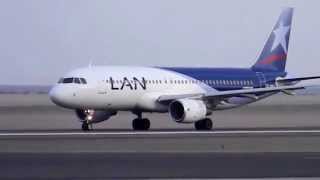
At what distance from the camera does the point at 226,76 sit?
155ft

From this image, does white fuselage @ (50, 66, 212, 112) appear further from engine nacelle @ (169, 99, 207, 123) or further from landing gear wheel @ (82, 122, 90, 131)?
engine nacelle @ (169, 99, 207, 123)

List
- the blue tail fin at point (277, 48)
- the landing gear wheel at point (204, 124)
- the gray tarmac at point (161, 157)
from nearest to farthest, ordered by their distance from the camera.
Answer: the gray tarmac at point (161, 157) → the landing gear wheel at point (204, 124) → the blue tail fin at point (277, 48)

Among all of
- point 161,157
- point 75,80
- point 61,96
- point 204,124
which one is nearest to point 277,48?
point 204,124

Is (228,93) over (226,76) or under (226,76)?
under

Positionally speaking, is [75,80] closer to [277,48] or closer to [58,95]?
[58,95]

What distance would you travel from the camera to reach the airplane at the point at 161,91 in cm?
4212

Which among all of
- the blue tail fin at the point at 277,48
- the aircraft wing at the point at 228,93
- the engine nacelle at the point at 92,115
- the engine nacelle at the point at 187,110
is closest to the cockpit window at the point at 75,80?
the engine nacelle at the point at 92,115

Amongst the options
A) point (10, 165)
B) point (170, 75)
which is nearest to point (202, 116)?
point (170, 75)

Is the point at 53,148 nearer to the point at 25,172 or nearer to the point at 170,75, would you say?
the point at 25,172

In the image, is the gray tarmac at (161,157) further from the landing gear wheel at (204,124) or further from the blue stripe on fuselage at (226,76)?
the blue stripe on fuselage at (226,76)

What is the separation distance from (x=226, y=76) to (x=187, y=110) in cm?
609

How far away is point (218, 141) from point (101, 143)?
3927 millimetres

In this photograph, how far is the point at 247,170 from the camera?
19.7 meters

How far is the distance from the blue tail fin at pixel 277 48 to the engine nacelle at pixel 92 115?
970 centimetres
